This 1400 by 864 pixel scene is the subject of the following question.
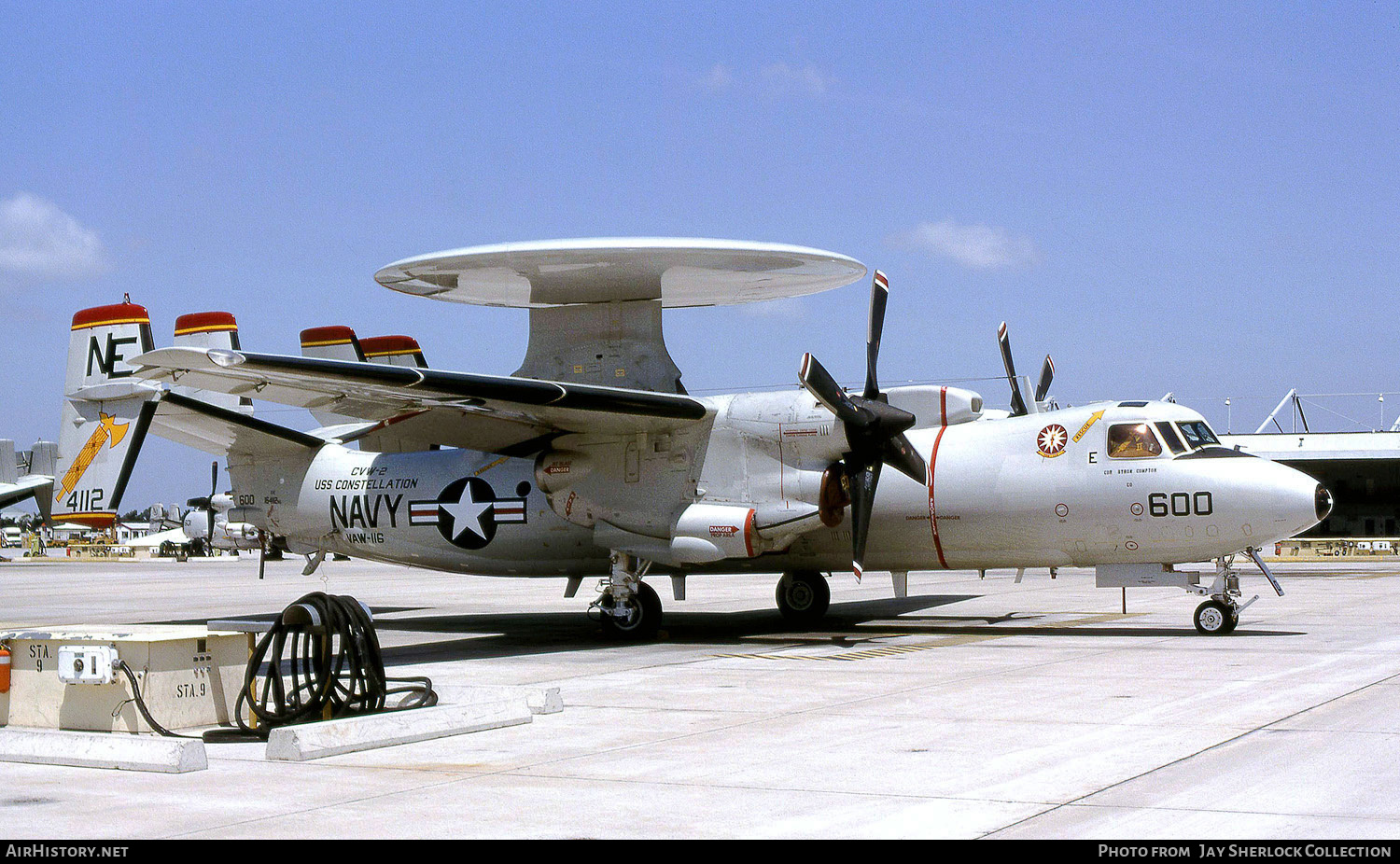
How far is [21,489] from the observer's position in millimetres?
61344

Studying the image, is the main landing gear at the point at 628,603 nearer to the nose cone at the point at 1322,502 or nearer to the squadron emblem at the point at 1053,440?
the squadron emblem at the point at 1053,440

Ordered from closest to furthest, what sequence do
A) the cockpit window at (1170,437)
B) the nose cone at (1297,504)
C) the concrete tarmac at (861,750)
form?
the concrete tarmac at (861,750) → the nose cone at (1297,504) → the cockpit window at (1170,437)

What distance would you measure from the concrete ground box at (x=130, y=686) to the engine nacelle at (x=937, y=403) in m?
11.4

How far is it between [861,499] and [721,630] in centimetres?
466

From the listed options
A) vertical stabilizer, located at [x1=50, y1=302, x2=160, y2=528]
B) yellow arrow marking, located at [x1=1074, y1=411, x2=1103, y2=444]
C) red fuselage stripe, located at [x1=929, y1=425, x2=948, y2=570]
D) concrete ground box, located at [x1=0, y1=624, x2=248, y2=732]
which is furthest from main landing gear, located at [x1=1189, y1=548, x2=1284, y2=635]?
vertical stabilizer, located at [x1=50, y1=302, x2=160, y2=528]

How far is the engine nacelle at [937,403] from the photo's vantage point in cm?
1980

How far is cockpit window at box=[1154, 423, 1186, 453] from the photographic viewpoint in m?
18.5

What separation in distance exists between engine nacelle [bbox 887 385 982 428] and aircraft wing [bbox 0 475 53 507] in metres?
51.8

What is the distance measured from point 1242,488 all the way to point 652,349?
9.13m

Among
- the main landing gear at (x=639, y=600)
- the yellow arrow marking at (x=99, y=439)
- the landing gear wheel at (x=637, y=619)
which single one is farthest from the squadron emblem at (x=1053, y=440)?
the yellow arrow marking at (x=99, y=439)

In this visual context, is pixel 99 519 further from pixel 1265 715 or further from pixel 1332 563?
pixel 1332 563

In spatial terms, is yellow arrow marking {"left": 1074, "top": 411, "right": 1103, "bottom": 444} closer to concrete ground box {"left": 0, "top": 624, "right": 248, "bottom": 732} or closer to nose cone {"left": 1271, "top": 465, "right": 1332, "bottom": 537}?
nose cone {"left": 1271, "top": 465, "right": 1332, "bottom": 537}

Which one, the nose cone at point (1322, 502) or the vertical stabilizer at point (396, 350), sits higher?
the vertical stabilizer at point (396, 350)

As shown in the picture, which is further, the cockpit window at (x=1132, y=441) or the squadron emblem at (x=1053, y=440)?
the squadron emblem at (x=1053, y=440)
